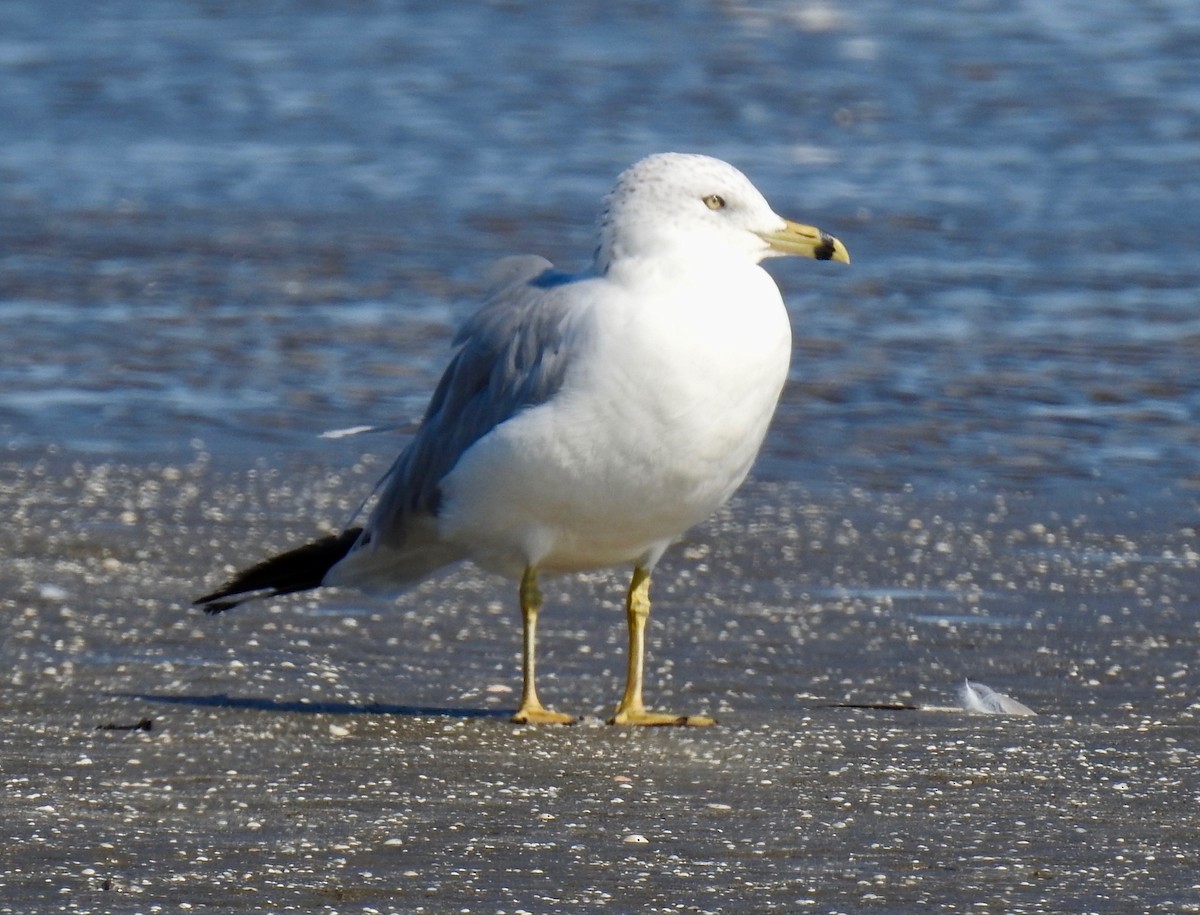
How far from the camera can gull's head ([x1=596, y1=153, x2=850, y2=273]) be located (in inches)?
196

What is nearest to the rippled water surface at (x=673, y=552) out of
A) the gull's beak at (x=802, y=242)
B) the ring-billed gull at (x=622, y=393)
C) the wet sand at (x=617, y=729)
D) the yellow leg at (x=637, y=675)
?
the wet sand at (x=617, y=729)

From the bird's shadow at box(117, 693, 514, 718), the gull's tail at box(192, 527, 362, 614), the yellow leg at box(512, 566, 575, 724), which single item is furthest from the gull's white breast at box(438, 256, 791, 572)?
the gull's tail at box(192, 527, 362, 614)

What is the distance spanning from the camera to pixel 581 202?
41.4ft

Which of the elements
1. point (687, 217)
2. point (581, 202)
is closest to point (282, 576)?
point (687, 217)

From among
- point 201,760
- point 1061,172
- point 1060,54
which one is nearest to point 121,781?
point 201,760

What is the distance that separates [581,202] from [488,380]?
751 centimetres

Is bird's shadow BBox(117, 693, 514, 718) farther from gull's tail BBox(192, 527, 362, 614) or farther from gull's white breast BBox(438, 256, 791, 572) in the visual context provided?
gull's white breast BBox(438, 256, 791, 572)

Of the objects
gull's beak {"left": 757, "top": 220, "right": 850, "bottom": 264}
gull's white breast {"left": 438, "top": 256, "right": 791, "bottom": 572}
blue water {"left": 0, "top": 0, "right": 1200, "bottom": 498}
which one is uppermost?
gull's beak {"left": 757, "top": 220, "right": 850, "bottom": 264}

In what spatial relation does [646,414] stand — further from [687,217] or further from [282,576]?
[282,576]

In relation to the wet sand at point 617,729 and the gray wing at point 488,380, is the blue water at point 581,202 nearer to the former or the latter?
the wet sand at point 617,729

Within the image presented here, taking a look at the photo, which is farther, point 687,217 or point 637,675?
point 637,675

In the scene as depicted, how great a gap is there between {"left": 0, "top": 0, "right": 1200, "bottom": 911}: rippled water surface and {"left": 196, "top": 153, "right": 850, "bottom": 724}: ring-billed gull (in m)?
0.41

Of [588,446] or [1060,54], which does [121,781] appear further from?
[1060,54]

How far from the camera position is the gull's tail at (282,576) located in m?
5.57
